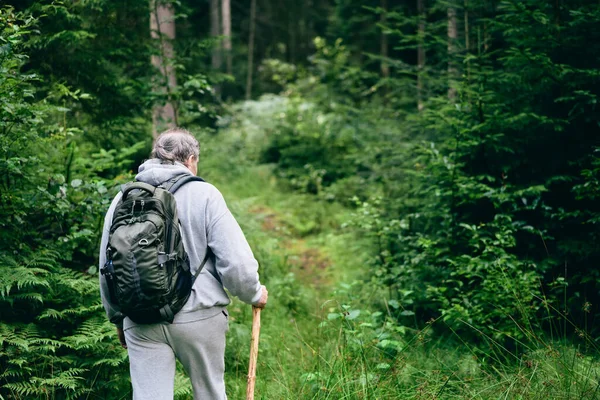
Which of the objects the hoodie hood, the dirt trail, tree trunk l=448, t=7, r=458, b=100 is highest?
tree trunk l=448, t=7, r=458, b=100

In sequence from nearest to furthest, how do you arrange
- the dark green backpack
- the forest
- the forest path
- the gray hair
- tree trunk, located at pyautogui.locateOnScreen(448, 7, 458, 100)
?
the dark green backpack
the gray hair
the forest
tree trunk, located at pyautogui.locateOnScreen(448, 7, 458, 100)
the forest path

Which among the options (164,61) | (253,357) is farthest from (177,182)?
(164,61)

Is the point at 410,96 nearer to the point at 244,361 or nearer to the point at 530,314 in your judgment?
the point at 530,314

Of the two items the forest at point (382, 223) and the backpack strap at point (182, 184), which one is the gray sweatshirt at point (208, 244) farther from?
the forest at point (382, 223)

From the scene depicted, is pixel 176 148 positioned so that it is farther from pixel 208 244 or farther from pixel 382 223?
pixel 382 223

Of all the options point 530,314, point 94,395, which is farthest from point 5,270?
point 530,314

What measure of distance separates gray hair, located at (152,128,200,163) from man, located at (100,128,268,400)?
0.03m

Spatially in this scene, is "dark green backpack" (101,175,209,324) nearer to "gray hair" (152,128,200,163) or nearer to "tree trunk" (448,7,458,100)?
"gray hair" (152,128,200,163)

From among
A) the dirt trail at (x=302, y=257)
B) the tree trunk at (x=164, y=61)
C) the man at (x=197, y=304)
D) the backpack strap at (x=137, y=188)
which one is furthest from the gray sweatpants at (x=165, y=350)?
the dirt trail at (x=302, y=257)

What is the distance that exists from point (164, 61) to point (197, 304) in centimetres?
409

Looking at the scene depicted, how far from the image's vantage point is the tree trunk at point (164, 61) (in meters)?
6.03

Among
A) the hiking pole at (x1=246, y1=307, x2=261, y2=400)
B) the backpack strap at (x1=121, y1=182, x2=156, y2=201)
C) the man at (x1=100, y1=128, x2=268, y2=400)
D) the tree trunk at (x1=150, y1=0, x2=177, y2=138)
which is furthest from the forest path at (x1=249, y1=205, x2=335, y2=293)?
the backpack strap at (x1=121, y1=182, x2=156, y2=201)

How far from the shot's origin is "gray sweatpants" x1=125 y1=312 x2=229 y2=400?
2.77 m

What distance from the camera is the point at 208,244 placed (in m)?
2.87
